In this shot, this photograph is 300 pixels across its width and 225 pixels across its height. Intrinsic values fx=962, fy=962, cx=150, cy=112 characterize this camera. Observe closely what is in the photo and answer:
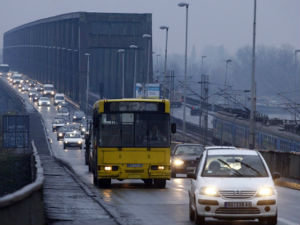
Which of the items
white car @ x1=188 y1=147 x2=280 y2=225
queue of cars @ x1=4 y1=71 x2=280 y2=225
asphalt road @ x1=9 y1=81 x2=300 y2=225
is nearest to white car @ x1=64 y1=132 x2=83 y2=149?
asphalt road @ x1=9 y1=81 x2=300 y2=225

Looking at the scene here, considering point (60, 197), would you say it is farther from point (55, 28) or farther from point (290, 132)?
point (55, 28)

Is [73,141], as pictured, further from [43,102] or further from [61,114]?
[43,102]

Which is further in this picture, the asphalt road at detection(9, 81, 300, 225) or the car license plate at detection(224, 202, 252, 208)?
the asphalt road at detection(9, 81, 300, 225)

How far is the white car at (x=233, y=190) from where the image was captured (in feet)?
51.0

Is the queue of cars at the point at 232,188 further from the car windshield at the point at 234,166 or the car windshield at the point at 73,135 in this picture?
the car windshield at the point at 73,135

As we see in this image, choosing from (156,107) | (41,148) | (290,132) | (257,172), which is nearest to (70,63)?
Result: (41,148)

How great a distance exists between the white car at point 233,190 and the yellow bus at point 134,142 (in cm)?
1026

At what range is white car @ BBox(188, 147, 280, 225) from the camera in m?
15.5

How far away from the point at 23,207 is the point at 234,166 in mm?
5860

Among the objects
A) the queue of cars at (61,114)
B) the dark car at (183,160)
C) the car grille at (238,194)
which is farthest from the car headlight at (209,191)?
the queue of cars at (61,114)

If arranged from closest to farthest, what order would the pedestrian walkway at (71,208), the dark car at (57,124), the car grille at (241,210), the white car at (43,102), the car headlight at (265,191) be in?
the car grille at (241,210) < the car headlight at (265,191) < the pedestrian walkway at (71,208) < the dark car at (57,124) < the white car at (43,102)

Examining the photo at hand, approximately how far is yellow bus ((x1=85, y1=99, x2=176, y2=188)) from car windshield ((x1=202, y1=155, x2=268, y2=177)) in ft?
33.4

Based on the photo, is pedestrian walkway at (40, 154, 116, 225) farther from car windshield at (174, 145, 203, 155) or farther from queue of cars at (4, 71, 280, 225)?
car windshield at (174, 145, 203, 155)

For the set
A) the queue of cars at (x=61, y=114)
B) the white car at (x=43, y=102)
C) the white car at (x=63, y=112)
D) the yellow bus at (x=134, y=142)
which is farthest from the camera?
the white car at (x=43, y=102)
